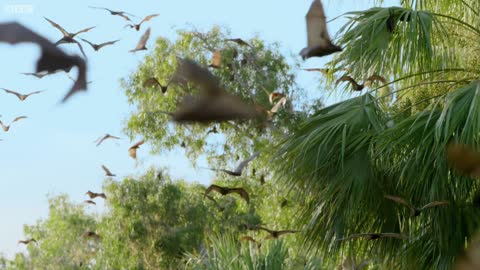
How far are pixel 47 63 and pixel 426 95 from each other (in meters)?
6.60

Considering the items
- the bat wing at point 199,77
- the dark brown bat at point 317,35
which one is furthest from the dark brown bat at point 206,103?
the dark brown bat at point 317,35

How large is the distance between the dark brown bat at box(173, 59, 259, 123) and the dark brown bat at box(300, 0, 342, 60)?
0.13 metres

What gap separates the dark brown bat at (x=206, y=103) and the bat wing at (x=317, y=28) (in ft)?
0.43

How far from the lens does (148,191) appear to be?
16.3m

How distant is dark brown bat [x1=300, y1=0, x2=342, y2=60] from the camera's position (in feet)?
2.39

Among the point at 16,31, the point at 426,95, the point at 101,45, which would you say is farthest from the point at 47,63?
the point at 426,95

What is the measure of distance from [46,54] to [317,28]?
231 mm

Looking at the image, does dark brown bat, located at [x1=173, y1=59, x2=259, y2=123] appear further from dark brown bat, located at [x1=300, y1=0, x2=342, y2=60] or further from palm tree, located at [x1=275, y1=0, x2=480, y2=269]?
palm tree, located at [x1=275, y1=0, x2=480, y2=269]

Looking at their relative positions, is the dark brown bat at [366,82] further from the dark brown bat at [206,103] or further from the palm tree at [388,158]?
the dark brown bat at [206,103]

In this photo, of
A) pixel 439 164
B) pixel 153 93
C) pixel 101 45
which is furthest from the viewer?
pixel 153 93

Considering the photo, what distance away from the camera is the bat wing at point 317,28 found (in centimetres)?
73

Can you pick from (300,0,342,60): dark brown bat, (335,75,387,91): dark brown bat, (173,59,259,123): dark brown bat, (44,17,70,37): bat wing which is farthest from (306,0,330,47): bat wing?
(335,75,387,91): dark brown bat

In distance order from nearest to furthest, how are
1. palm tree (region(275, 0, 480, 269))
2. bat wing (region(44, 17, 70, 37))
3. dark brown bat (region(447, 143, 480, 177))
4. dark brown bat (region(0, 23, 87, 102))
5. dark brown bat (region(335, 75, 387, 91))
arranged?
dark brown bat (region(447, 143, 480, 177)), dark brown bat (region(0, 23, 87, 102)), bat wing (region(44, 17, 70, 37)), palm tree (region(275, 0, 480, 269)), dark brown bat (region(335, 75, 387, 91))

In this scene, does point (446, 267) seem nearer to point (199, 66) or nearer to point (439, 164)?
point (439, 164)
